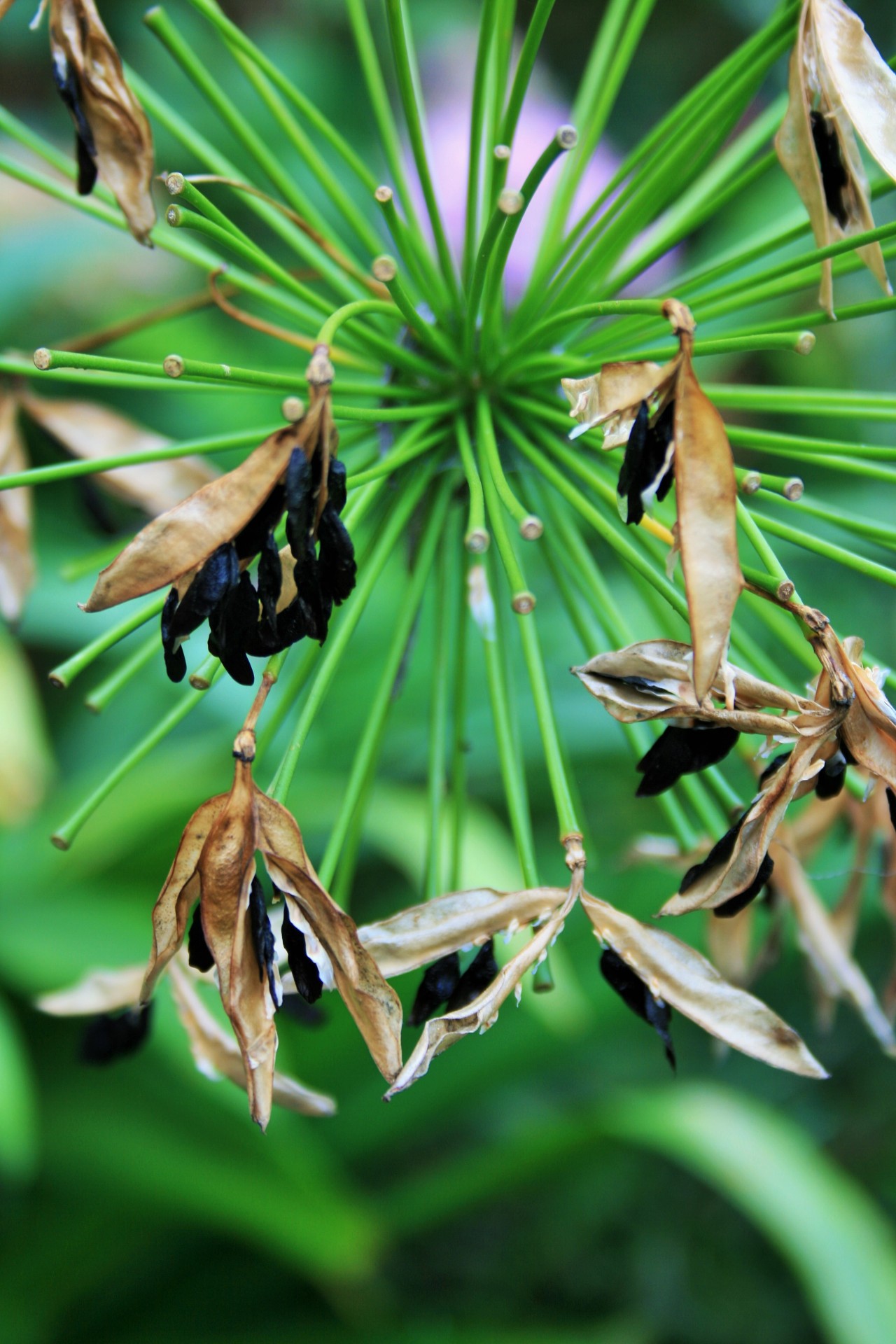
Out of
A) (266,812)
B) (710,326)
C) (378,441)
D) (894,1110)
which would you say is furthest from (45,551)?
(894,1110)

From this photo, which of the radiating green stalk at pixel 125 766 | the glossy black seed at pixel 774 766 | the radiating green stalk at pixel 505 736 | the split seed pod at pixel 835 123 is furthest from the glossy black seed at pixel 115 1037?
the split seed pod at pixel 835 123

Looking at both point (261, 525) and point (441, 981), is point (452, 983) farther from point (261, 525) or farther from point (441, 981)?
Result: point (261, 525)

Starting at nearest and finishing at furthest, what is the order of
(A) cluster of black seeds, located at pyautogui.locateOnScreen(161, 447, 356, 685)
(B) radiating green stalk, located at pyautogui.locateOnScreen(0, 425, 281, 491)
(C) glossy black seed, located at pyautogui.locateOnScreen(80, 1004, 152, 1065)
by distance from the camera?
(A) cluster of black seeds, located at pyautogui.locateOnScreen(161, 447, 356, 685)
(B) radiating green stalk, located at pyautogui.locateOnScreen(0, 425, 281, 491)
(C) glossy black seed, located at pyautogui.locateOnScreen(80, 1004, 152, 1065)

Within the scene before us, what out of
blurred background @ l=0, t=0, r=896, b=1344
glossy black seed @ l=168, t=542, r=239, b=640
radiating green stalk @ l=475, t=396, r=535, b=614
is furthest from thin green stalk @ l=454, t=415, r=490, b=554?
blurred background @ l=0, t=0, r=896, b=1344

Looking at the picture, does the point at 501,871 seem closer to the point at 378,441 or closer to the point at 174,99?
the point at 378,441

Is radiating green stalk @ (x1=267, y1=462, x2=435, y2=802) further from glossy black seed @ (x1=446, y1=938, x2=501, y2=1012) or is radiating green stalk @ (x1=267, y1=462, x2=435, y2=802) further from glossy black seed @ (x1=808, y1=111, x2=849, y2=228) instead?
glossy black seed @ (x1=808, y1=111, x2=849, y2=228)

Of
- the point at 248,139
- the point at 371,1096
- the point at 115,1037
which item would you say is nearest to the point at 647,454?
the point at 248,139

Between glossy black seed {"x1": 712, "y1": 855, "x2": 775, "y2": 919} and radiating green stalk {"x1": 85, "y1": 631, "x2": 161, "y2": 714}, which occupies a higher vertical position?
radiating green stalk {"x1": 85, "y1": 631, "x2": 161, "y2": 714}

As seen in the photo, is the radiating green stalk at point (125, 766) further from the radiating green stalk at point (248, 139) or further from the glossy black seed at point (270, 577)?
the radiating green stalk at point (248, 139)
